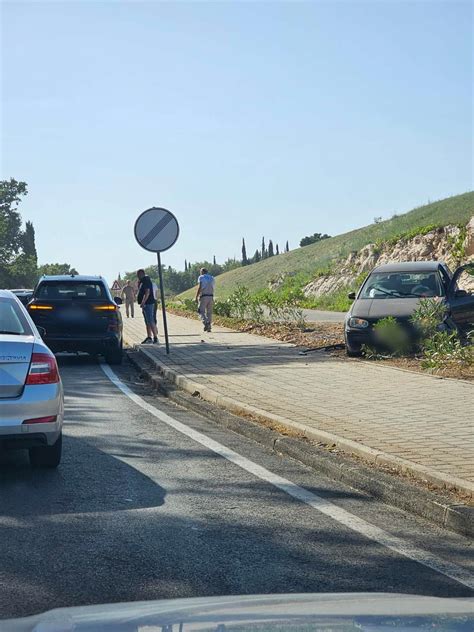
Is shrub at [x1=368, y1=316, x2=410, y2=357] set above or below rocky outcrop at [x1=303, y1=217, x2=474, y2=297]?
below

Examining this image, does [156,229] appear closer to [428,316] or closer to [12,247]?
[428,316]

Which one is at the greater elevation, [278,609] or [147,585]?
[278,609]

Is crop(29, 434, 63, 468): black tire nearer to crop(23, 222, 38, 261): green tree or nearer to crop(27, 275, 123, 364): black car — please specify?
crop(27, 275, 123, 364): black car

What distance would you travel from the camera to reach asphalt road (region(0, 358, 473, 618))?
520 cm

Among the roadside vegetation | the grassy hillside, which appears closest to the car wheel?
the roadside vegetation

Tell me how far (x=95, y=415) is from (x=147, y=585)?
22.7 ft

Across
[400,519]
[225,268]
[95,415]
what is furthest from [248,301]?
[225,268]

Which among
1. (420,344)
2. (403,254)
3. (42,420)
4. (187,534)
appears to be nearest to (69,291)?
(420,344)

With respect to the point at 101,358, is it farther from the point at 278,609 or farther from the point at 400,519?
the point at 278,609

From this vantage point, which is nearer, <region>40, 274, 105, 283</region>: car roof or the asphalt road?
the asphalt road

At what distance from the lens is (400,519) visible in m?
6.85

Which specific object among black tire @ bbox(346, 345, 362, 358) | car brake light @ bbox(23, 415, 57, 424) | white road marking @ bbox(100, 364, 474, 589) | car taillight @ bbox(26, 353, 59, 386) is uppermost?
car taillight @ bbox(26, 353, 59, 386)

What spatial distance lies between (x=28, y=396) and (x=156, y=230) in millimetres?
10302

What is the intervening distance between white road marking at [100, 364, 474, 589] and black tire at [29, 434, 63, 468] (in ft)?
4.90
